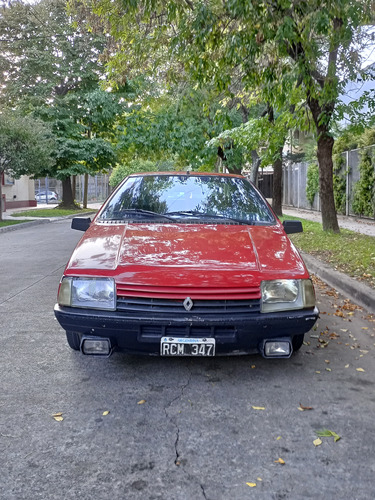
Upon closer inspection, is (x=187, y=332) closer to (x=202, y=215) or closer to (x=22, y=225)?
(x=202, y=215)

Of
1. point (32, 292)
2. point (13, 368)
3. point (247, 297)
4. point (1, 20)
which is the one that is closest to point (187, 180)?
point (247, 297)

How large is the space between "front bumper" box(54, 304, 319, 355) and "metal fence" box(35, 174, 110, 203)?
155 ft

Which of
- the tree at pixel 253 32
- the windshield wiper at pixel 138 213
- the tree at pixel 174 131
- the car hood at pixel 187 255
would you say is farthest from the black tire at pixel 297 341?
the tree at pixel 174 131

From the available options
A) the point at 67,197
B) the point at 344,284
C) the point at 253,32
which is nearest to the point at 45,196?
the point at 67,197

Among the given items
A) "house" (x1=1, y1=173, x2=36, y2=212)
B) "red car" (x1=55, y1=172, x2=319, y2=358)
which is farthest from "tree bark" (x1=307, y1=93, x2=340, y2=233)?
"house" (x1=1, y1=173, x2=36, y2=212)

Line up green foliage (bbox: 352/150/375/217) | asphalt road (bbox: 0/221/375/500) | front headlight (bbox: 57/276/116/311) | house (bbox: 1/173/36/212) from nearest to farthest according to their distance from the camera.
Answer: asphalt road (bbox: 0/221/375/500) → front headlight (bbox: 57/276/116/311) → green foliage (bbox: 352/150/375/217) → house (bbox: 1/173/36/212)

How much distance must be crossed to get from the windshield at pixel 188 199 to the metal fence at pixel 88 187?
4560cm

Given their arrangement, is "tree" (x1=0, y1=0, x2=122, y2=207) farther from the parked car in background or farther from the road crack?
the road crack

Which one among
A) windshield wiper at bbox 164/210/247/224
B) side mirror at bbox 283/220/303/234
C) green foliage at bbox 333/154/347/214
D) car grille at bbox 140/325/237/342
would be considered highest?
green foliage at bbox 333/154/347/214

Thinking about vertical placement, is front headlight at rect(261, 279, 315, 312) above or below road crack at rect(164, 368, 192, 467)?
above

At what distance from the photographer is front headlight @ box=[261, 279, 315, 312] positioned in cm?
355

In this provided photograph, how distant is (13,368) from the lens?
Result: 13.3 ft

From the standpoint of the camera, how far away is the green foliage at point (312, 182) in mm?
23119

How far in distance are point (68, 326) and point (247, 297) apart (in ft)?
4.20
